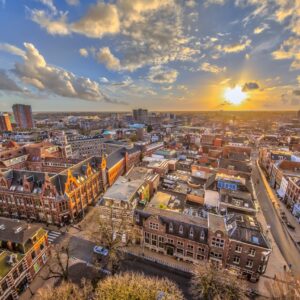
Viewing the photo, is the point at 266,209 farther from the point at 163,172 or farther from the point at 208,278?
the point at 208,278

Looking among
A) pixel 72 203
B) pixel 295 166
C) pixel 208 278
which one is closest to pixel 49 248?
pixel 72 203

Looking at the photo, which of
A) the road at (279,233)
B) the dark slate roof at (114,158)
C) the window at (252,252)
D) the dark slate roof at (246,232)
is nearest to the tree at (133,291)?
the dark slate roof at (246,232)

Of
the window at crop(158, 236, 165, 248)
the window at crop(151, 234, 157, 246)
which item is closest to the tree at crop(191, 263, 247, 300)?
the window at crop(158, 236, 165, 248)

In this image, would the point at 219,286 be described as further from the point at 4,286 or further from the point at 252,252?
the point at 4,286

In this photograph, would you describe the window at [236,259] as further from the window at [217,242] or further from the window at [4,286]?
the window at [4,286]

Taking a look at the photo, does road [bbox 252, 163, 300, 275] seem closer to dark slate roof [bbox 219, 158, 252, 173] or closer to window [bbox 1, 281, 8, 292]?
dark slate roof [bbox 219, 158, 252, 173]

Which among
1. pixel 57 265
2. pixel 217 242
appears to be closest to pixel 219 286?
pixel 217 242
